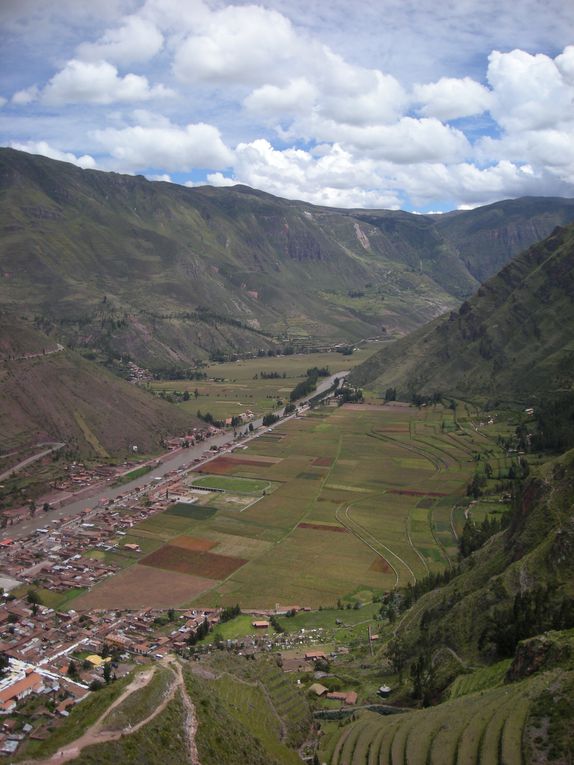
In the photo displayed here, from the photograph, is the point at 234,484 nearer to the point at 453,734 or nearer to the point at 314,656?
the point at 314,656

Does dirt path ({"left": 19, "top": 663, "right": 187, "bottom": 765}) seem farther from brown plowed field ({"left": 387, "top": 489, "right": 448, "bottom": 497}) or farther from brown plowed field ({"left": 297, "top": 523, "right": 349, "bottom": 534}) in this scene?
brown plowed field ({"left": 387, "top": 489, "right": 448, "bottom": 497})

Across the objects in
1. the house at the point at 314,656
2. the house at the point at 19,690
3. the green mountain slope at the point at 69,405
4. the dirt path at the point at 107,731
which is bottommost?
the house at the point at 314,656

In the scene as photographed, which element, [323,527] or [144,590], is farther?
[323,527]

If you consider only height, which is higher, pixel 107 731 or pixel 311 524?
pixel 107 731

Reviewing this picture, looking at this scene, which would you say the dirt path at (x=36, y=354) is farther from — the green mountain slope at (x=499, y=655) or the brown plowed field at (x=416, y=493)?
the green mountain slope at (x=499, y=655)

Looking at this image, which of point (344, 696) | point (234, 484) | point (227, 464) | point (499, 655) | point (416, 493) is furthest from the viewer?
point (227, 464)

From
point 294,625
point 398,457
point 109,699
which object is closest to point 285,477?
point 398,457

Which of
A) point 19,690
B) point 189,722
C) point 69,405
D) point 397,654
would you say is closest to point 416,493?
point 397,654

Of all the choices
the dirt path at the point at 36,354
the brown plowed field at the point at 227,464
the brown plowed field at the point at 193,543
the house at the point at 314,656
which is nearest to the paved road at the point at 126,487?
the brown plowed field at the point at 227,464
